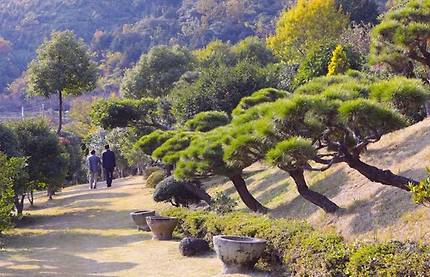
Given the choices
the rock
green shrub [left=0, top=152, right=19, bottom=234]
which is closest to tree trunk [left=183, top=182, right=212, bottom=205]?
the rock

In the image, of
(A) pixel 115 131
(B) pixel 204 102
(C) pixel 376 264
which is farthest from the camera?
(A) pixel 115 131

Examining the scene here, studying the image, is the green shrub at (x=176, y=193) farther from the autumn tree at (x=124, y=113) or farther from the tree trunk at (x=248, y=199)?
the autumn tree at (x=124, y=113)

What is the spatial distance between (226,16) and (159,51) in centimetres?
5109

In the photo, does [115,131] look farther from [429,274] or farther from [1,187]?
[429,274]

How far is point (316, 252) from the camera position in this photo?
7309mm

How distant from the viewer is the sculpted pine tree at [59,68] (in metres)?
25.4

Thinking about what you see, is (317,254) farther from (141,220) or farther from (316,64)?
(316,64)

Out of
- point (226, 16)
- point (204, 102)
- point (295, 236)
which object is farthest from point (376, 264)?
point (226, 16)

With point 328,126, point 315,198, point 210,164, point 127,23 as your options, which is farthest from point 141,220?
point 127,23

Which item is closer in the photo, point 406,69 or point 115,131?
point 406,69

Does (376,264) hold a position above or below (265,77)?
below

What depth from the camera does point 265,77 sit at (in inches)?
825

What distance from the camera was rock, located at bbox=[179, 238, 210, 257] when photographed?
10008 mm

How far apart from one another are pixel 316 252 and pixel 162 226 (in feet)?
16.6
